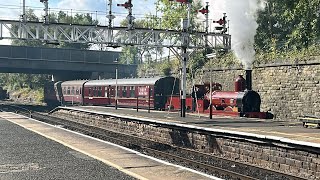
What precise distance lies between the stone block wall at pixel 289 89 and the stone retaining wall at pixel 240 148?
8.78 metres

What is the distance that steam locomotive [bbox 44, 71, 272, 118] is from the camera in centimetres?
2186

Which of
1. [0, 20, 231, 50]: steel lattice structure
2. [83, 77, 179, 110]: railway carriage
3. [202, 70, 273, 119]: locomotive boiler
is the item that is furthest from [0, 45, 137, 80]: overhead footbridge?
[202, 70, 273, 119]: locomotive boiler

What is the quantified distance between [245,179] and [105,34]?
18781 mm

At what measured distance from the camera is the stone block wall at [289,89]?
71.4 ft

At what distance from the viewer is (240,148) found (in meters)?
13.4

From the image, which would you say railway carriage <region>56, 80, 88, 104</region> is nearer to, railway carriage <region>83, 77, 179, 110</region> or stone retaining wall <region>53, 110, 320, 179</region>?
railway carriage <region>83, 77, 179, 110</region>

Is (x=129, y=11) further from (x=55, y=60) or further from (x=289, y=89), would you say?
(x=55, y=60)

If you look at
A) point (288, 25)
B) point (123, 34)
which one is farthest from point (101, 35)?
point (288, 25)

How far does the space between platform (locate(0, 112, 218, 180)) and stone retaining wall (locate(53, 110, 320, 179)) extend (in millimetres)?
3058

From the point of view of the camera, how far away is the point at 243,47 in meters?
26.5

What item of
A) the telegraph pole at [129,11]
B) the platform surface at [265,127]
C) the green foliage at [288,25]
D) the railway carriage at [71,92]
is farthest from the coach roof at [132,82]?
the platform surface at [265,127]

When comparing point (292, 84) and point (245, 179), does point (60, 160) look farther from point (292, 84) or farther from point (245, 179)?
point (292, 84)

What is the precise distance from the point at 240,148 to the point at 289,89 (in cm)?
1156

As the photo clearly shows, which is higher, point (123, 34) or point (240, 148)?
point (123, 34)
